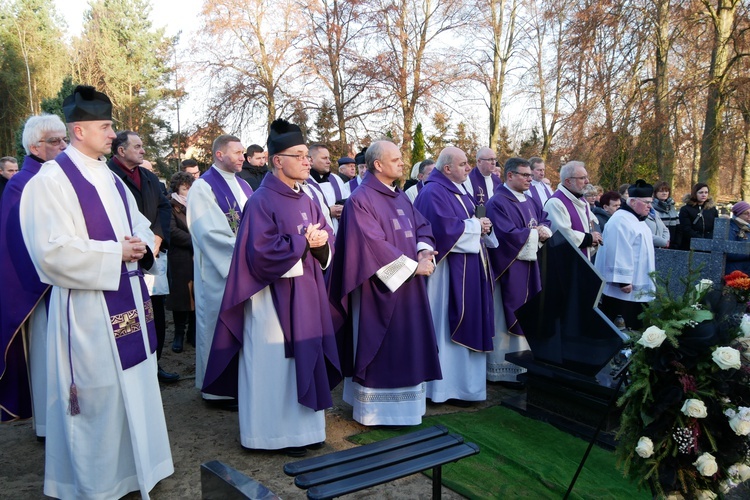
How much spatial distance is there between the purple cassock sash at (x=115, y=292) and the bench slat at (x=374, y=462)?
151 cm

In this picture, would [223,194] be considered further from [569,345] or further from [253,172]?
[569,345]

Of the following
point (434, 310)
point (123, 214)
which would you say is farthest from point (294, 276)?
point (434, 310)

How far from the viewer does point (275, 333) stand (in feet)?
14.3

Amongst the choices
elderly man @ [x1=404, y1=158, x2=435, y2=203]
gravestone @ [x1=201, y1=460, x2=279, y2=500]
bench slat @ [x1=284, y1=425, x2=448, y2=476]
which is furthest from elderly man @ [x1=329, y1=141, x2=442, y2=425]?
elderly man @ [x1=404, y1=158, x2=435, y2=203]

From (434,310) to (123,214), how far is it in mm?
3157

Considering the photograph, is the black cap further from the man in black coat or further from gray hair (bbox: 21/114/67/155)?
gray hair (bbox: 21/114/67/155)

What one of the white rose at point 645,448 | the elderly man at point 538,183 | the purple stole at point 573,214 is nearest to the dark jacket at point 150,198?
the white rose at point 645,448

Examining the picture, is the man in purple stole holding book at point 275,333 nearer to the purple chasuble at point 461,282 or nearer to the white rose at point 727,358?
the purple chasuble at point 461,282

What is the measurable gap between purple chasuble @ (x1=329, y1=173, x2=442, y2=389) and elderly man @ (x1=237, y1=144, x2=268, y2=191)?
8.94 ft

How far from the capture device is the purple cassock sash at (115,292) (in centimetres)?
353

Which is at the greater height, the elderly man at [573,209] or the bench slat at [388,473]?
the elderly man at [573,209]

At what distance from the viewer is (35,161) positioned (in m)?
4.57

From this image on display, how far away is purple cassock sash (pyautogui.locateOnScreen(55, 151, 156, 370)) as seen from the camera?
353 cm

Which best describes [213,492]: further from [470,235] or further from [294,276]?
[470,235]
